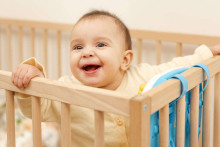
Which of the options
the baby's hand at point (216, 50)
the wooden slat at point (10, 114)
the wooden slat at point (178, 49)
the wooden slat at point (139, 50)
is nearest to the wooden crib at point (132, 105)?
the wooden slat at point (10, 114)

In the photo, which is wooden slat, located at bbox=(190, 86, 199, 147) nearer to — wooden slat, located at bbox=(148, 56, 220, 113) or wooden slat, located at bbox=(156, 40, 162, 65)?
wooden slat, located at bbox=(148, 56, 220, 113)

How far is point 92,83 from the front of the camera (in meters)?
0.95

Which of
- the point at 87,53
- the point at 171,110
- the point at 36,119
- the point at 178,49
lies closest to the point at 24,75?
the point at 36,119

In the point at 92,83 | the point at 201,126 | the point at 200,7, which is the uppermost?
the point at 200,7

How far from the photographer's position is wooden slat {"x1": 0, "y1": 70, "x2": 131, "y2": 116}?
635 mm

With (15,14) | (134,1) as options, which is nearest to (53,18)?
(15,14)

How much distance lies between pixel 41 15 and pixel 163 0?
663 millimetres

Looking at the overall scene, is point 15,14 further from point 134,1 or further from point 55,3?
point 134,1

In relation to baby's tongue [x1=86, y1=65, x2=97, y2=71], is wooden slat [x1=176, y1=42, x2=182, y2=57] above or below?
below

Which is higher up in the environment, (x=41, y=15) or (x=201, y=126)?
(x=41, y=15)

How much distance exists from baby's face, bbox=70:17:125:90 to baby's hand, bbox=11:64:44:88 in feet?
0.45

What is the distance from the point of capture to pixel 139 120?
0.61m

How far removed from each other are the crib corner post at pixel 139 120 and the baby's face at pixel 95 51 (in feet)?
1.10

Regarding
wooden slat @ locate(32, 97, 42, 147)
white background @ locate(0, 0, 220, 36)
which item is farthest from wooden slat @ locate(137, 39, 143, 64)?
wooden slat @ locate(32, 97, 42, 147)
